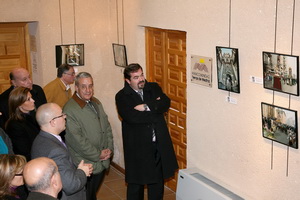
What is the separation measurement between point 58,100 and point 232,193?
9.49 feet

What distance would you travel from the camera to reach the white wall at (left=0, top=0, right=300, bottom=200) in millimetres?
4559

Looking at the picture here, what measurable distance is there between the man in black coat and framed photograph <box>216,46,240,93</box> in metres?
0.74

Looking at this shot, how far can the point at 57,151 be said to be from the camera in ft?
13.6

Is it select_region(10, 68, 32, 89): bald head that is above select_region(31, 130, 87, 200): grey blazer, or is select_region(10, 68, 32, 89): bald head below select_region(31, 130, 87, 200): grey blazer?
above

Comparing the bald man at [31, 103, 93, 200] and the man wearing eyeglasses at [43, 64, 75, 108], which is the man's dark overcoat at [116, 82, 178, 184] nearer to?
the bald man at [31, 103, 93, 200]

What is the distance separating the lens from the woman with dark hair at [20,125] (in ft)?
16.1

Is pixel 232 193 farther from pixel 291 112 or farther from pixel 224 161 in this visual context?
pixel 291 112

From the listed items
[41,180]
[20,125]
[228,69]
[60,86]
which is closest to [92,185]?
[20,125]

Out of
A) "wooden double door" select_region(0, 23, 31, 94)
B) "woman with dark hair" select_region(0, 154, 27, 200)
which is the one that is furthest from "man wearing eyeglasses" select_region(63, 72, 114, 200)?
"wooden double door" select_region(0, 23, 31, 94)

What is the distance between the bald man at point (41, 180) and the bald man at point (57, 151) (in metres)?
0.73

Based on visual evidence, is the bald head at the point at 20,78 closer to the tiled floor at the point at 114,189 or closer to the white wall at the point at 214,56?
the white wall at the point at 214,56

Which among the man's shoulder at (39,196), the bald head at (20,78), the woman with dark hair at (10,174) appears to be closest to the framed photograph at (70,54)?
the bald head at (20,78)

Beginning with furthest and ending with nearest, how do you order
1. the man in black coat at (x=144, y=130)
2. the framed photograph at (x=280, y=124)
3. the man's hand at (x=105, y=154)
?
the man's hand at (x=105, y=154) → the man in black coat at (x=144, y=130) → the framed photograph at (x=280, y=124)

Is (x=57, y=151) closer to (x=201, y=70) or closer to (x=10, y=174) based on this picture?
(x=10, y=174)
